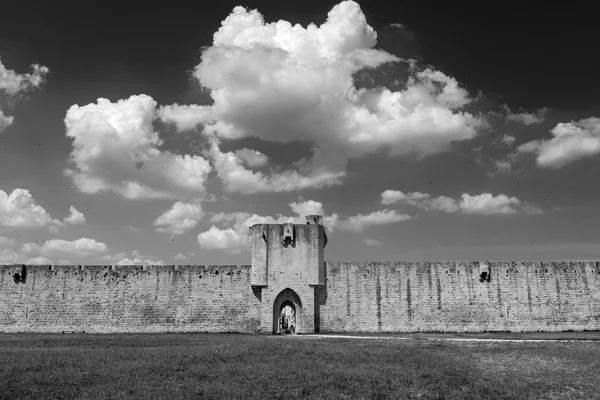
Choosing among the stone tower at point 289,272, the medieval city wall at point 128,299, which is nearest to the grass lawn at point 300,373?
the stone tower at point 289,272

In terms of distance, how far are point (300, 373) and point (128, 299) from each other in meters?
21.6

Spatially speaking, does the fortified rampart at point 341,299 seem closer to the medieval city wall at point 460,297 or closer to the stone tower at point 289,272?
the medieval city wall at point 460,297

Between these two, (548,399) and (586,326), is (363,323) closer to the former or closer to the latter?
(586,326)

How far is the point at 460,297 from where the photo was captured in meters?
31.1

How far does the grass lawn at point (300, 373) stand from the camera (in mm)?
11695

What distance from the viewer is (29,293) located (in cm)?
3238

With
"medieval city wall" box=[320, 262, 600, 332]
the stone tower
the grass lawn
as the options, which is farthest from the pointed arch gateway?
the grass lawn

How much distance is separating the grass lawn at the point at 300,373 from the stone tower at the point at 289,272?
11.6 metres

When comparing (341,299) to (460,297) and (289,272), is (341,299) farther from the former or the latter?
(460,297)

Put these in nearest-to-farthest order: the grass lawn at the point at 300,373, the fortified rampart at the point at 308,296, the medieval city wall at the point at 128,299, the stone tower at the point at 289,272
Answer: the grass lawn at the point at 300,373 → the stone tower at the point at 289,272 → the fortified rampart at the point at 308,296 → the medieval city wall at the point at 128,299

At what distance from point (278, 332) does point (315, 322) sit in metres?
2.49

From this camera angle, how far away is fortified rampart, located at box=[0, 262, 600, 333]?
30.8 m

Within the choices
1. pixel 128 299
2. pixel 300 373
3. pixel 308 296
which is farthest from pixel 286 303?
pixel 300 373

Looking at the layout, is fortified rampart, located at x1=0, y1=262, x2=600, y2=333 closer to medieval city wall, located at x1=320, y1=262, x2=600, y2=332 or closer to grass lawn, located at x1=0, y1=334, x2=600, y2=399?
medieval city wall, located at x1=320, y1=262, x2=600, y2=332
